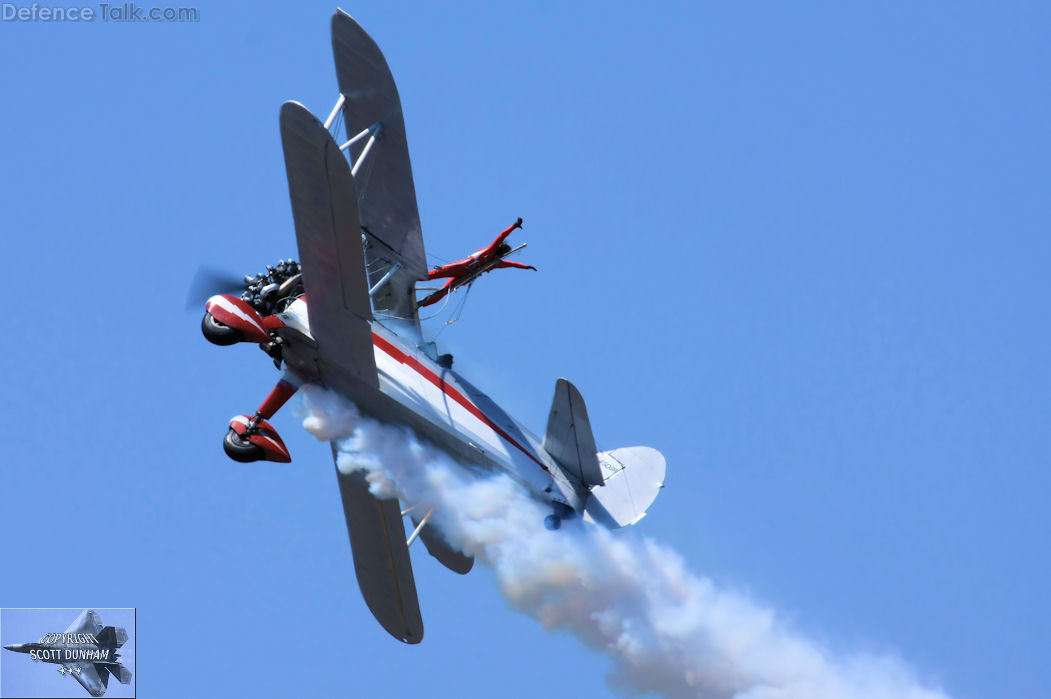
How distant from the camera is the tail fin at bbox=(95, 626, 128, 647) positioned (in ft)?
80.0

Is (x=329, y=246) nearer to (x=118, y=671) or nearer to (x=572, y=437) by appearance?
(x=572, y=437)

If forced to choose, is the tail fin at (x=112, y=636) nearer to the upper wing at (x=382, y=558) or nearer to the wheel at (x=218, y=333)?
the upper wing at (x=382, y=558)

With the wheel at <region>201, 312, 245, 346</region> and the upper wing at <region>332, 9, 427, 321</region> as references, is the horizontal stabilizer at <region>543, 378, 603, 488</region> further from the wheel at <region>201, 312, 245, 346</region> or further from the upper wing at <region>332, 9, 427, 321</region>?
the wheel at <region>201, 312, 245, 346</region>

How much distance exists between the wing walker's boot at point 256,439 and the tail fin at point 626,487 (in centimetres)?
449

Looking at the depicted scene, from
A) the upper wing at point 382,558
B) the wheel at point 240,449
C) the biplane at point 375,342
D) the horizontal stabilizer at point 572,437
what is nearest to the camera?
the biplane at point 375,342

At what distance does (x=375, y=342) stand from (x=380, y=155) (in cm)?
291

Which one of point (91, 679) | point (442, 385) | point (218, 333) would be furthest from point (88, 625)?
point (442, 385)

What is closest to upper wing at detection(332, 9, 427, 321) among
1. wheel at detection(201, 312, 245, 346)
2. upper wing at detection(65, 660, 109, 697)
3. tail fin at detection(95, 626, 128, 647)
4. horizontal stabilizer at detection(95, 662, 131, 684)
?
wheel at detection(201, 312, 245, 346)

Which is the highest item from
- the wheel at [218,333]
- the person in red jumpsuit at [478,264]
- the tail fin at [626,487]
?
the person in red jumpsuit at [478,264]

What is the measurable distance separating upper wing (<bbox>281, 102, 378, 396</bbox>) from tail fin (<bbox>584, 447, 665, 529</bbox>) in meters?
3.70

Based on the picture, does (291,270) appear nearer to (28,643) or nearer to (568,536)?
(568,536)

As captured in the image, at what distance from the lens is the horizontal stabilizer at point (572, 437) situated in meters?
20.8

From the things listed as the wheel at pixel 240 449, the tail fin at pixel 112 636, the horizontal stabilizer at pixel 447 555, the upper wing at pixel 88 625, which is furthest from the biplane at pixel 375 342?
the upper wing at pixel 88 625

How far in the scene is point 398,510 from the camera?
2292cm
